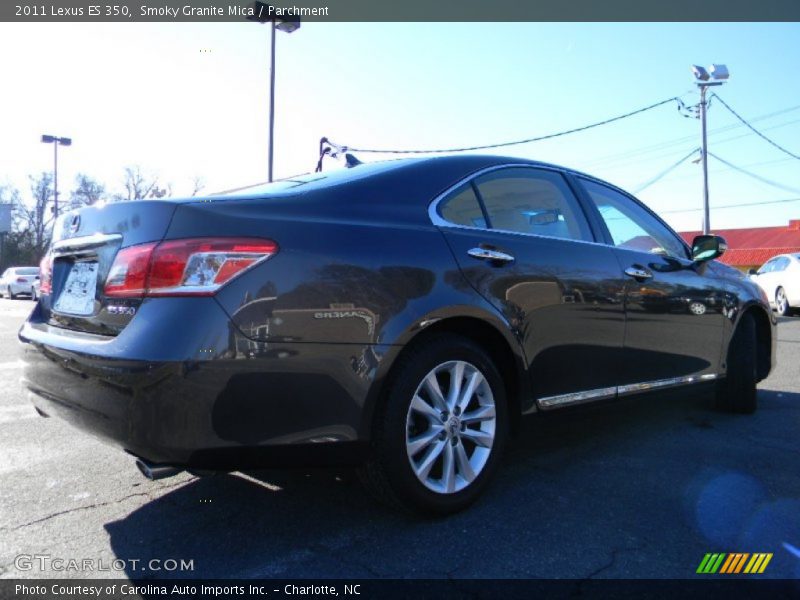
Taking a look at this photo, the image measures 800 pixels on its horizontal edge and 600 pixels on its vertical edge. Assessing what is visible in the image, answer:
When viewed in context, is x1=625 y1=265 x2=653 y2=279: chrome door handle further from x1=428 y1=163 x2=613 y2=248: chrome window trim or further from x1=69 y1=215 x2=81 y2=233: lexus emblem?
x1=69 y1=215 x2=81 y2=233: lexus emblem

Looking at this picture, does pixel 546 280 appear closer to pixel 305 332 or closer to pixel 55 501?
pixel 305 332

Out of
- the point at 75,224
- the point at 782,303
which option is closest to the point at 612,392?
the point at 75,224

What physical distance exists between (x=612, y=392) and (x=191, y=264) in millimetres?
2362

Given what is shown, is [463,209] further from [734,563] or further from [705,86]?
[705,86]

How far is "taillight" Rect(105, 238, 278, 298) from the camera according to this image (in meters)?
2.11

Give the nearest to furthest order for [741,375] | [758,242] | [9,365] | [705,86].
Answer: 1. [741,375]
2. [9,365]
3. [705,86]
4. [758,242]

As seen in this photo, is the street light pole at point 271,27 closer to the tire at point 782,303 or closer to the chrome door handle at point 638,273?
the chrome door handle at point 638,273

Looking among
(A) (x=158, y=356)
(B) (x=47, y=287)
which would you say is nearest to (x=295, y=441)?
(A) (x=158, y=356)

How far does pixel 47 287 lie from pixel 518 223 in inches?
88.3

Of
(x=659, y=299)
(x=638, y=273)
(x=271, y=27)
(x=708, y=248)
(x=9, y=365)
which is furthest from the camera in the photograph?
(x=271, y=27)

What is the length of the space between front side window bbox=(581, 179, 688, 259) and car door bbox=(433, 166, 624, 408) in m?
0.27

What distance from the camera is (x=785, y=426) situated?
431cm

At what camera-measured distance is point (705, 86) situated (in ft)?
76.7

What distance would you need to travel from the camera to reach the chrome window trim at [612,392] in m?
3.10
